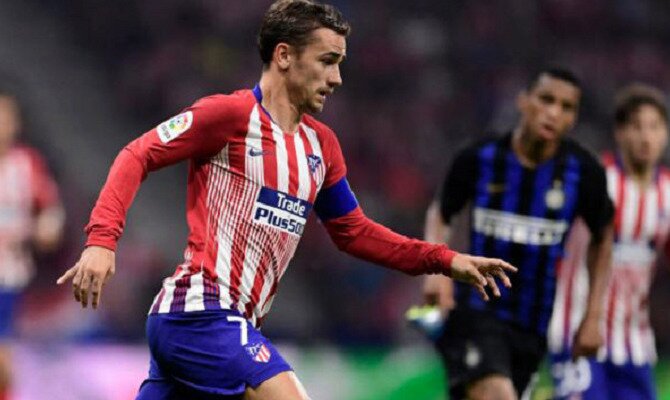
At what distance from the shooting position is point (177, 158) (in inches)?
153

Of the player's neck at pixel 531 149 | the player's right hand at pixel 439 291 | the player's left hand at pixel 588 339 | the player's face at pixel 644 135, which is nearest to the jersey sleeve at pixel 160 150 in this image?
the player's right hand at pixel 439 291

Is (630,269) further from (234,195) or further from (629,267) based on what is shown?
(234,195)

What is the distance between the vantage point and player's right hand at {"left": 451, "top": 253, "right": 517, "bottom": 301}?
4.05m

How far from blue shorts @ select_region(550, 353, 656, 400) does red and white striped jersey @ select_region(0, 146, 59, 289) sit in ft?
10.9

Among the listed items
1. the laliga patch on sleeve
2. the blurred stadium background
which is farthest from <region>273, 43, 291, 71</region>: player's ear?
the blurred stadium background

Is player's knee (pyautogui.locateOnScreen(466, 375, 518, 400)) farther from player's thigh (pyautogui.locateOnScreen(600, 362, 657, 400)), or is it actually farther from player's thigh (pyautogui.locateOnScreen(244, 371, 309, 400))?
player's thigh (pyautogui.locateOnScreen(244, 371, 309, 400))

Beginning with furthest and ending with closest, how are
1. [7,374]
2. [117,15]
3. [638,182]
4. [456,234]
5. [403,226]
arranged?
1. [117,15]
2. [403,226]
3. [456,234]
4. [7,374]
5. [638,182]

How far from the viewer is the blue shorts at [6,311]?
7.78 m

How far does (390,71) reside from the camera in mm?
12703

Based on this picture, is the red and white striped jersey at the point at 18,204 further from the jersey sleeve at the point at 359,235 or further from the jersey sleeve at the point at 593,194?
the jersey sleeve at the point at 359,235

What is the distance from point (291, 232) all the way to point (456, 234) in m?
6.42

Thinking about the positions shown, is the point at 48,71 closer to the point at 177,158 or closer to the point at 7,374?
the point at 7,374

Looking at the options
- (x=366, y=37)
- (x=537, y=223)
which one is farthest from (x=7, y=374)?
(x=366, y=37)

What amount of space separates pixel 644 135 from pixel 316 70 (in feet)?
9.52
